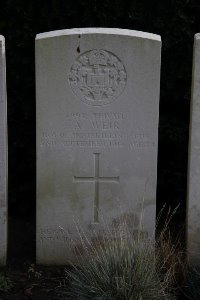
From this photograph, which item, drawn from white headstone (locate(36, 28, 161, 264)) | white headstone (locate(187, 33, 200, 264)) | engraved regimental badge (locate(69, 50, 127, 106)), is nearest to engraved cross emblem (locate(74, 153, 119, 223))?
white headstone (locate(36, 28, 161, 264))

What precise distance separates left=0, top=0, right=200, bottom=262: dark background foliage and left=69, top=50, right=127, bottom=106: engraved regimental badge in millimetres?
1102

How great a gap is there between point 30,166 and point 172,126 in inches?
61.6

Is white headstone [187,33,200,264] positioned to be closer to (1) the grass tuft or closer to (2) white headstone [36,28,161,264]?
(2) white headstone [36,28,161,264]

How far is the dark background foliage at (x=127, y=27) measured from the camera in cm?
614

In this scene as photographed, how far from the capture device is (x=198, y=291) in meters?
4.89

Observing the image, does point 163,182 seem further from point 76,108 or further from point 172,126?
point 76,108

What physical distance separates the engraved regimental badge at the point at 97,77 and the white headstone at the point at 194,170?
0.58 metres

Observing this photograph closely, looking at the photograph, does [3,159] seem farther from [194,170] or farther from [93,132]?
[194,170]

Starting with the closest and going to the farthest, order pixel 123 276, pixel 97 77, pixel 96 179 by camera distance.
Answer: pixel 123 276 → pixel 97 77 → pixel 96 179

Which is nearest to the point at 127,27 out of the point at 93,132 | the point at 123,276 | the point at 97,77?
the point at 97,77

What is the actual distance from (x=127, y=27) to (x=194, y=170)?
1.74m

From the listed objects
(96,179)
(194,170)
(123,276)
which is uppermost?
(194,170)

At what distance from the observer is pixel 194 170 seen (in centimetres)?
533

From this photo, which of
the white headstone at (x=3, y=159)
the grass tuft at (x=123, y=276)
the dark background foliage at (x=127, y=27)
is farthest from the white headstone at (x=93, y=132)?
the dark background foliage at (x=127, y=27)
